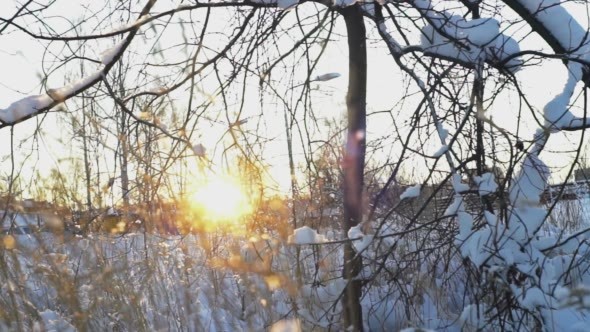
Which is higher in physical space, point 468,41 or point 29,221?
point 468,41

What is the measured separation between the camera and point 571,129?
2.07m

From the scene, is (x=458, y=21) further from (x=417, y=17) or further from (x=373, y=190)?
(x=373, y=190)

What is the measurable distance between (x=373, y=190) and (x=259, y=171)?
3.24 feet

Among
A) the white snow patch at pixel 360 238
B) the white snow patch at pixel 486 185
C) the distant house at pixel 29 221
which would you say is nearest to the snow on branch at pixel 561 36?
the white snow patch at pixel 486 185

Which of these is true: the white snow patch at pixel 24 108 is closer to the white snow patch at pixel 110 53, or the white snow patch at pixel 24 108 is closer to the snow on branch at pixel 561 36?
the white snow patch at pixel 110 53

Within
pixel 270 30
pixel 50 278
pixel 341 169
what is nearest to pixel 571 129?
pixel 341 169

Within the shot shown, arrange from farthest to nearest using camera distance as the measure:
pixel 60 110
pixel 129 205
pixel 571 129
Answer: pixel 129 205, pixel 60 110, pixel 571 129

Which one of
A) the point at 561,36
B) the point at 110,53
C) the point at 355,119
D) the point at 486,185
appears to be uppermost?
the point at 110,53

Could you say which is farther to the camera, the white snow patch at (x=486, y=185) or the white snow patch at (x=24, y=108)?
the white snow patch at (x=24, y=108)

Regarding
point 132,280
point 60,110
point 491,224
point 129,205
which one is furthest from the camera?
point 132,280

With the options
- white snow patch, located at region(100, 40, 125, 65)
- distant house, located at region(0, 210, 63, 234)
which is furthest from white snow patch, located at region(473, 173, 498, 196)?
distant house, located at region(0, 210, 63, 234)

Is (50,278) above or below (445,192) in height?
below

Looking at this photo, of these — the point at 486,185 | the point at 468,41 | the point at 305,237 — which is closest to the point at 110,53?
the point at 305,237

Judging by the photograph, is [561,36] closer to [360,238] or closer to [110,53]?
[360,238]
